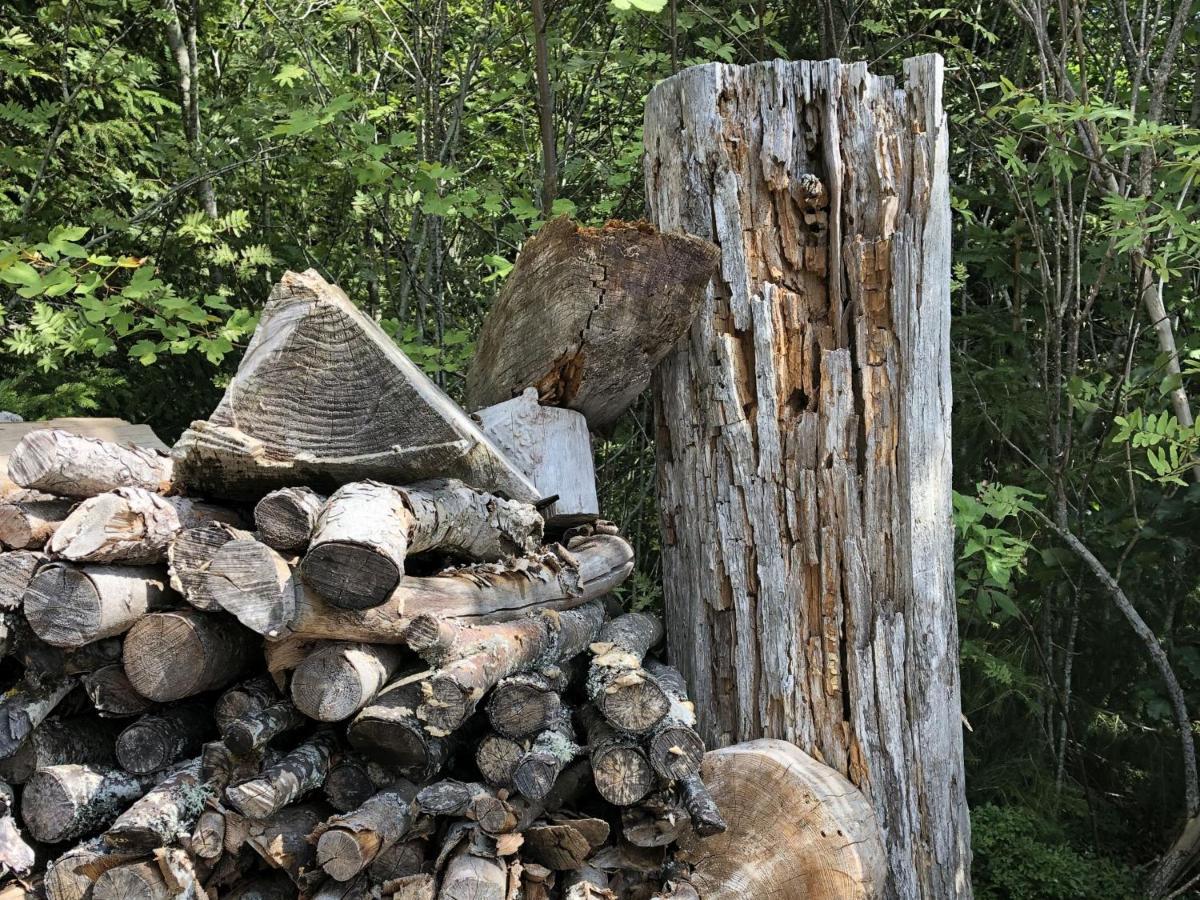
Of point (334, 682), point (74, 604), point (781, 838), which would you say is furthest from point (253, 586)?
point (781, 838)

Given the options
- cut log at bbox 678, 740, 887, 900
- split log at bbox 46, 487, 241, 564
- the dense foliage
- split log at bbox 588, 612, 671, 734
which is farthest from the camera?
the dense foliage

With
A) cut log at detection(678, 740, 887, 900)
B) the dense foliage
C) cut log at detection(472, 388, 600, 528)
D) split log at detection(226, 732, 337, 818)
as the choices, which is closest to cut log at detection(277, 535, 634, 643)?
cut log at detection(472, 388, 600, 528)

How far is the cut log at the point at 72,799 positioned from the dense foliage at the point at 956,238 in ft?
5.31

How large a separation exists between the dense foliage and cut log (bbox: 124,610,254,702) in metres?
1.52

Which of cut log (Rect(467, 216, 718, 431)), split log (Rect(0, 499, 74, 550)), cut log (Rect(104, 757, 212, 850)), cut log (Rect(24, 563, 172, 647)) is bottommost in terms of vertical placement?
cut log (Rect(104, 757, 212, 850))

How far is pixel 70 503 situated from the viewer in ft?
7.68

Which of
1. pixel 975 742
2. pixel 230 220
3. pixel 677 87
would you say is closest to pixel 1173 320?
pixel 975 742

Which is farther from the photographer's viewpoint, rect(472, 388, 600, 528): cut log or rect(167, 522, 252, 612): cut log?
rect(472, 388, 600, 528): cut log

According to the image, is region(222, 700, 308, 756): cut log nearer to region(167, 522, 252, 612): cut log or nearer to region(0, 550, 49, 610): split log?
region(167, 522, 252, 612): cut log

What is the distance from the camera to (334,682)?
2.05 m

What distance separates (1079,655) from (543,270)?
3.23 metres

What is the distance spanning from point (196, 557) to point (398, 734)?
0.54 metres

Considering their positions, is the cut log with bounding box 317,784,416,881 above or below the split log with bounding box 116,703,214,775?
below

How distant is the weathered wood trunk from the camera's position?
273 cm
